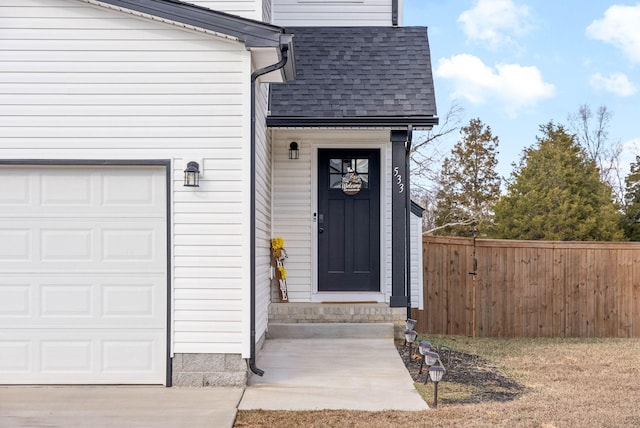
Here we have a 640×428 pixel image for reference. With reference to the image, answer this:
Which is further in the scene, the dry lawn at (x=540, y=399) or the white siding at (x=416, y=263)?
the white siding at (x=416, y=263)

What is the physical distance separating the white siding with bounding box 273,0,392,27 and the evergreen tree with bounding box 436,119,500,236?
12.6m

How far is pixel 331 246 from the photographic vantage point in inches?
356

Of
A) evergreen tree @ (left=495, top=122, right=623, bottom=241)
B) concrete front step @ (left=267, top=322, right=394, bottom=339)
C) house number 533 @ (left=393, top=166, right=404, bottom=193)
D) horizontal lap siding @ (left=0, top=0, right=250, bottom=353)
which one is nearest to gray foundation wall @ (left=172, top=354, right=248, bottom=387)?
horizontal lap siding @ (left=0, top=0, right=250, bottom=353)

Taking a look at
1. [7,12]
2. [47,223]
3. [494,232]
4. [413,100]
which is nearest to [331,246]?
[413,100]

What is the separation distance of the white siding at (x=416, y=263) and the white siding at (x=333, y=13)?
294cm

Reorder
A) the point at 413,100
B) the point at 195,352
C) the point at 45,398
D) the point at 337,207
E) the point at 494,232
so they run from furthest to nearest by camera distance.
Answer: the point at 494,232
the point at 337,207
the point at 413,100
the point at 195,352
the point at 45,398

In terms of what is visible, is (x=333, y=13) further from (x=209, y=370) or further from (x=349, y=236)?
(x=209, y=370)

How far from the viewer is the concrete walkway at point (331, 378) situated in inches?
215

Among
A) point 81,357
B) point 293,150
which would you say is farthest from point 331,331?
point 81,357

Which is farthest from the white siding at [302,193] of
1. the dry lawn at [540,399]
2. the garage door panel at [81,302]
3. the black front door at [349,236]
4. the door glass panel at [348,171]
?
the garage door panel at [81,302]

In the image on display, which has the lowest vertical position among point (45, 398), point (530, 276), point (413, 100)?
point (45, 398)

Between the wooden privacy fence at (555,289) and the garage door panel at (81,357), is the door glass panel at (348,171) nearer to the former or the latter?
the wooden privacy fence at (555,289)

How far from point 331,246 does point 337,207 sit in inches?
21.2

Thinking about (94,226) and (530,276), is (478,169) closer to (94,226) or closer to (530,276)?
(530,276)
